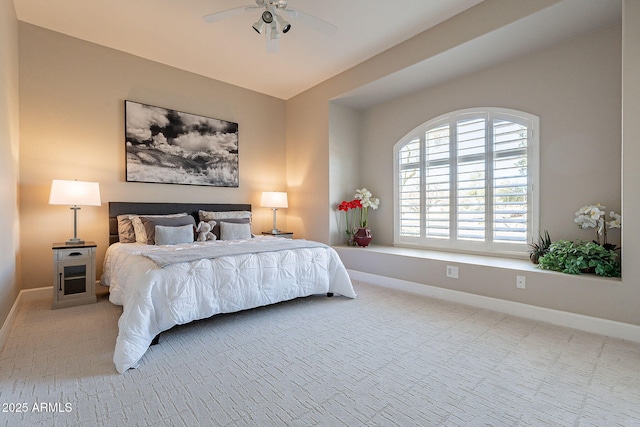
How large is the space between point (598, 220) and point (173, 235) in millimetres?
4420

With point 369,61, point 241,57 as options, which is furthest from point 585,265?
point 241,57

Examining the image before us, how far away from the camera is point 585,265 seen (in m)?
2.65

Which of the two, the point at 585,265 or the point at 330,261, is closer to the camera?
the point at 585,265

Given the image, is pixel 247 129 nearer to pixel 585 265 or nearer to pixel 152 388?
pixel 152 388

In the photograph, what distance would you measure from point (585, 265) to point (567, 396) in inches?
58.5

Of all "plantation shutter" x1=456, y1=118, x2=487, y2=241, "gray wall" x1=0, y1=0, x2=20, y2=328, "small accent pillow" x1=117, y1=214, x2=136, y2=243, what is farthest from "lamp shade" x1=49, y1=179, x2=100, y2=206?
"plantation shutter" x1=456, y1=118, x2=487, y2=241

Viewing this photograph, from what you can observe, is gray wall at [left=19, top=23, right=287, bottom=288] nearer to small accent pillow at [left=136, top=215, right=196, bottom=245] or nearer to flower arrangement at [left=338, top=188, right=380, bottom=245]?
small accent pillow at [left=136, top=215, right=196, bottom=245]

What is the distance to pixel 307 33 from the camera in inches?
138

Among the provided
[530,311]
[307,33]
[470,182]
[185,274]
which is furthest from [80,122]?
[530,311]

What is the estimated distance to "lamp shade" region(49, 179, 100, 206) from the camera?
313 cm

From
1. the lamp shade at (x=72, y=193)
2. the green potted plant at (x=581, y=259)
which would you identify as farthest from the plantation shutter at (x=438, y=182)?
the lamp shade at (x=72, y=193)

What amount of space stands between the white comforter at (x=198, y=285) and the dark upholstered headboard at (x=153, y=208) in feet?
1.23

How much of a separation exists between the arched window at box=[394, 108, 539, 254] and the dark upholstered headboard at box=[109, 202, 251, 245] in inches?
111

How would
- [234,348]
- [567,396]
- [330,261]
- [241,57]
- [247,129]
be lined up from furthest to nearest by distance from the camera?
[247,129], [241,57], [330,261], [234,348], [567,396]
